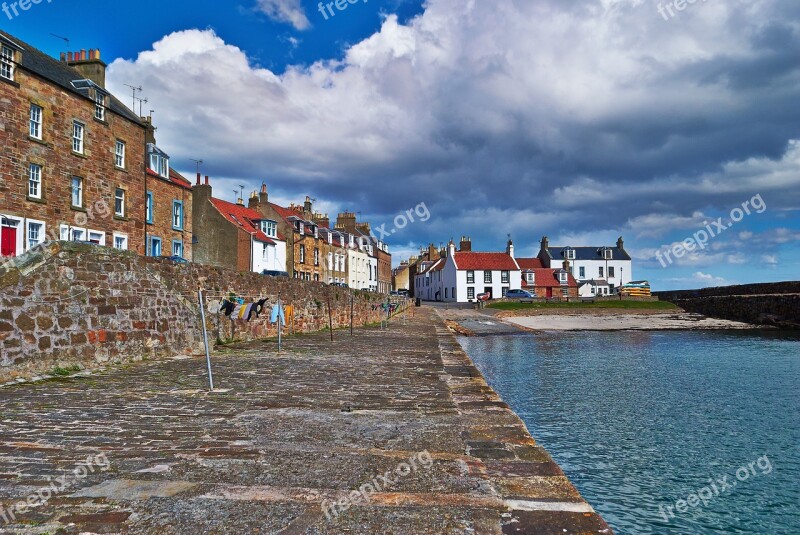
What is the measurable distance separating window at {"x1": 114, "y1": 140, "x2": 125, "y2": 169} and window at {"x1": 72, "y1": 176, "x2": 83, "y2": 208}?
310cm

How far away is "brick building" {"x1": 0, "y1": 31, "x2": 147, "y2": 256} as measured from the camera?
2348cm

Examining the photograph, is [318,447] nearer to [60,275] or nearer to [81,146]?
[60,275]

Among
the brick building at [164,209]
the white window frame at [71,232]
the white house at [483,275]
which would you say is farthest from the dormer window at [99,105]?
the white house at [483,275]

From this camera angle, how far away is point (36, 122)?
24875mm

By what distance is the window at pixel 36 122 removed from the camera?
80.9 feet

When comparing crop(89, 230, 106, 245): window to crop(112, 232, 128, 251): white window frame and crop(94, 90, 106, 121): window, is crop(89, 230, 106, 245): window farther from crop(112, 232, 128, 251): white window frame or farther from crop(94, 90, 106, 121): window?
crop(94, 90, 106, 121): window

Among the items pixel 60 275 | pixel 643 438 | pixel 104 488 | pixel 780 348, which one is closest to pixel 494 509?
pixel 104 488

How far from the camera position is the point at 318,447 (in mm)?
4930

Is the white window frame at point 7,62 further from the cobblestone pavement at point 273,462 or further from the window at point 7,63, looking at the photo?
the cobblestone pavement at point 273,462

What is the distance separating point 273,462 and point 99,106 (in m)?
30.6

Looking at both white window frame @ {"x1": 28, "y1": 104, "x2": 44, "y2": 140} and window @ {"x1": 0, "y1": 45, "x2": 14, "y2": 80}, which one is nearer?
window @ {"x1": 0, "y1": 45, "x2": 14, "y2": 80}

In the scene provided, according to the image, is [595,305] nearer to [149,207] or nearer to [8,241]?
[149,207]

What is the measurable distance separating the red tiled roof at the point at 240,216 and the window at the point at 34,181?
1797 centimetres

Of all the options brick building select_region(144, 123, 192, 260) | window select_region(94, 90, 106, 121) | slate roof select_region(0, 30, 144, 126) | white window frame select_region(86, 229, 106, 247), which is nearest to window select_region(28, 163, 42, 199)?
white window frame select_region(86, 229, 106, 247)
